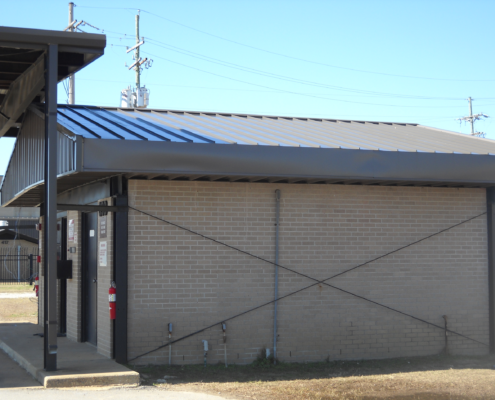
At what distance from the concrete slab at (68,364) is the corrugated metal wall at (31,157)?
2704 millimetres

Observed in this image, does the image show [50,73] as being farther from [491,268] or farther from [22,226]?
[22,226]

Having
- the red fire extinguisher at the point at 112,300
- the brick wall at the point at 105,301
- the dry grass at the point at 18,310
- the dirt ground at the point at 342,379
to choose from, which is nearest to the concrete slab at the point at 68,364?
the brick wall at the point at 105,301

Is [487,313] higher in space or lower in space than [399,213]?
lower

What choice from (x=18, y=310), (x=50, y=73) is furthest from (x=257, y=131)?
(x=18, y=310)

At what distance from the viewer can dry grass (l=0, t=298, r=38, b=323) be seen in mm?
16581

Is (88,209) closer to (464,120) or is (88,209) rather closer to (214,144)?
(214,144)

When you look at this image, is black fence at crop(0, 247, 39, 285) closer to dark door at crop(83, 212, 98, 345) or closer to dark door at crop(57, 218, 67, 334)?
dark door at crop(57, 218, 67, 334)

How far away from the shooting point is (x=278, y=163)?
31.7 ft

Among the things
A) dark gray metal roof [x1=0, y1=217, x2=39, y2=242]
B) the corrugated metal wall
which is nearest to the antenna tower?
dark gray metal roof [x1=0, y1=217, x2=39, y2=242]

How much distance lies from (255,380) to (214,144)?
3390 millimetres

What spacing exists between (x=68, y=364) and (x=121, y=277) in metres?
1.44

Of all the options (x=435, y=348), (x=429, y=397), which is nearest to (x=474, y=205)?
(x=435, y=348)

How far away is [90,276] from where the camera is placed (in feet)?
39.0

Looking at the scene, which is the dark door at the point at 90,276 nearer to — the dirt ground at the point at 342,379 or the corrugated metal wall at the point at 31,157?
the corrugated metal wall at the point at 31,157
